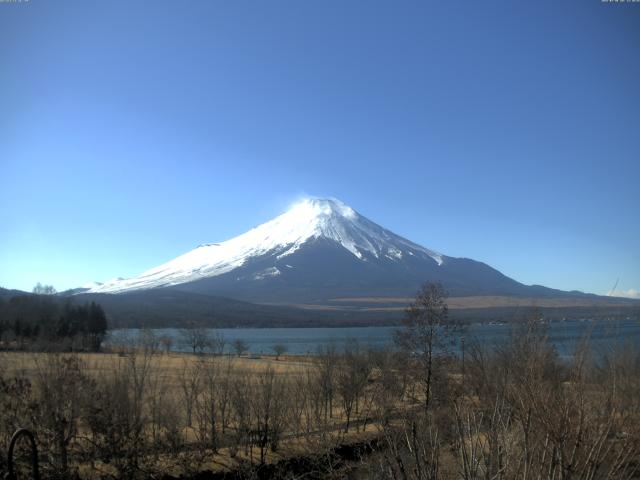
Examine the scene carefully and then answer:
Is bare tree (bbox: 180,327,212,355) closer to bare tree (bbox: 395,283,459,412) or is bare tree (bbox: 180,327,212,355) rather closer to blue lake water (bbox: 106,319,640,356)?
blue lake water (bbox: 106,319,640,356)

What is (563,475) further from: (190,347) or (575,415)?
(190,347)

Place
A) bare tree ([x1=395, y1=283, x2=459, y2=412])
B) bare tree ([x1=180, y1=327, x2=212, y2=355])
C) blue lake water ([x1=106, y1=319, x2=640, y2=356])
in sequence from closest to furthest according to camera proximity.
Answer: blue lake water ([x1=106, y1=319, x2=640, y2=356]) → bare tree ([x1=395, y1=283, x2=459, y2=412]) → bare tree ([x1=180, y1=327, x2=212, y2=355])

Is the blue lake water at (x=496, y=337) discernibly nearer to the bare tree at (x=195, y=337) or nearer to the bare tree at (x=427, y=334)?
the bare tree at (x=427, y=334)

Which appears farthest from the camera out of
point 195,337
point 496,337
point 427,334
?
point 195,337

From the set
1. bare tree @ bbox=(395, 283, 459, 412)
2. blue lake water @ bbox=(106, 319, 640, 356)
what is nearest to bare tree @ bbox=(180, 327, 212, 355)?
blue lake water @ bbox=(106, 319, 640, 356)

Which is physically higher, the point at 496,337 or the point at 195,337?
the point at 496,337

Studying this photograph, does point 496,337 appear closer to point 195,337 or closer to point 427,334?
point 427,334

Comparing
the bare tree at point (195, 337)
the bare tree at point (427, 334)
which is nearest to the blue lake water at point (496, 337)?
the bare tree at point (427, 334)

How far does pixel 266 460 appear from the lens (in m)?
19.7

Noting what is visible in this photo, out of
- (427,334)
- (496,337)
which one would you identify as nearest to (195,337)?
(496,337)

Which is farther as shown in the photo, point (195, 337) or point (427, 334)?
point (195, 337)

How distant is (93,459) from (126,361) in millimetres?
3597

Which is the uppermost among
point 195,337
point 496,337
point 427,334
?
point 427,334

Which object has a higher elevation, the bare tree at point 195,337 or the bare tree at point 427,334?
the bare tree at point 427,334
